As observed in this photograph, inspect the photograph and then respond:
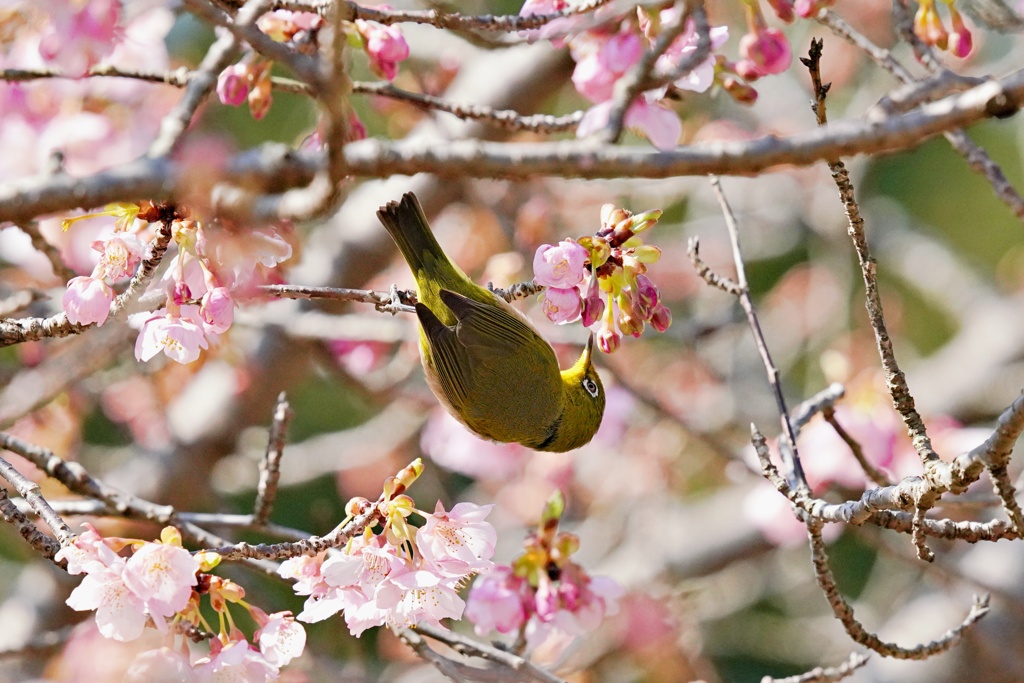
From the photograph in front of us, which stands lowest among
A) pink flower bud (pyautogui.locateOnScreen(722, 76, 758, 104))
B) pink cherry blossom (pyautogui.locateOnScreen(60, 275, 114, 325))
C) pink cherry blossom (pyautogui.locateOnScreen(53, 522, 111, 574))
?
pink cherry blossom (pyautogui.locateOnScreen(53, 522, 111, 574))

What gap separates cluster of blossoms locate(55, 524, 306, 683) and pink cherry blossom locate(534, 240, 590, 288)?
78 centimetres

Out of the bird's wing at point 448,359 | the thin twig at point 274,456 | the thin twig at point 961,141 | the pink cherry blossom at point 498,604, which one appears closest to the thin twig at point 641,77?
the thin twig at point 961,141

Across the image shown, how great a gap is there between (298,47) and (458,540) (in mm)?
1047

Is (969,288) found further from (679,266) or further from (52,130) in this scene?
(52,130)

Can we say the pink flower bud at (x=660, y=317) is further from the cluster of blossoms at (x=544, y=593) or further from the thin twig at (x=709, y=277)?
the cluster of blossoms at (x=544, y=593)

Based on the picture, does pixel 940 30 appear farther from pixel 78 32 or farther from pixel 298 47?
pixel 78 32

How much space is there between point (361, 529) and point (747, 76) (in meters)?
1.23

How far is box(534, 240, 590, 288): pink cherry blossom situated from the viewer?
6.22 ft

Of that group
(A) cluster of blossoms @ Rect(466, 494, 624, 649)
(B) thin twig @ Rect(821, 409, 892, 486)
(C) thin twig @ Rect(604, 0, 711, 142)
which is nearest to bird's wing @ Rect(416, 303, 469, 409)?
(A) cluster of blossoms @ Rect(466, 494, 624, 649)

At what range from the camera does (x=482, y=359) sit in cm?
274

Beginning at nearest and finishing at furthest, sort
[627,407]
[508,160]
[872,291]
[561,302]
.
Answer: [508,160] → [872,291] → [561,302] → [627,407]

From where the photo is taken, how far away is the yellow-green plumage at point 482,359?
271cm

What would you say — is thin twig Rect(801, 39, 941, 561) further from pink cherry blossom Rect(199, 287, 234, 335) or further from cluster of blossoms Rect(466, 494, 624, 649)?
pink cherry blossom Rect(199, 287, 234, 335)

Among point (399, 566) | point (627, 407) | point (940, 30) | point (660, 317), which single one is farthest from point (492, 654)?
point (627, 407)
